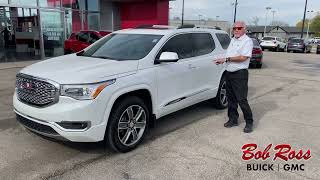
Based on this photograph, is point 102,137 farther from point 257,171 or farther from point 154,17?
point 154,17

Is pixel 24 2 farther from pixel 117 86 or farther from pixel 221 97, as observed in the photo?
pixel 117 86

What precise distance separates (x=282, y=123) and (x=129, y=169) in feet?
11.5

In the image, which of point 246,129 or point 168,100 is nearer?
point 168,100

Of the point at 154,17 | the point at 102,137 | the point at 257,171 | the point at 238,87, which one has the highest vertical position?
the point at 154,17

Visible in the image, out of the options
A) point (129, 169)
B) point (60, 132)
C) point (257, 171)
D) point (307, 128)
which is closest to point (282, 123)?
point (307, 128)

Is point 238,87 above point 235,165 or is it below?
above

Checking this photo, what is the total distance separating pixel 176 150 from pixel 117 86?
52.3 inches

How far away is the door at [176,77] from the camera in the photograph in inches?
198

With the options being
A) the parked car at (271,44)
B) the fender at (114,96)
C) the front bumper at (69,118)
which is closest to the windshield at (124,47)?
the fender at (114,96)

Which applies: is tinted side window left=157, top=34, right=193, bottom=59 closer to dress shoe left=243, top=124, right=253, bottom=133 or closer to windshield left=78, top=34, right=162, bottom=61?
windshield left=78, top=34, right=162, bottom=61

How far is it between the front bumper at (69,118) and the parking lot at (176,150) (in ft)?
1.39

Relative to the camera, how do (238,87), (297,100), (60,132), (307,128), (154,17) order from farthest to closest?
1. (154,17)
2. (297,100)
3. (307,128)
4. (238,87)
5. (60,132)

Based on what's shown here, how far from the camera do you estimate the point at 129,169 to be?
13.4ft

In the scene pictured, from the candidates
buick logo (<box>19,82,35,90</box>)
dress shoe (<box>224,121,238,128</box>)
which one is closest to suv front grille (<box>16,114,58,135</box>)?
buick logo (<box>19,82,35,90</box>)
